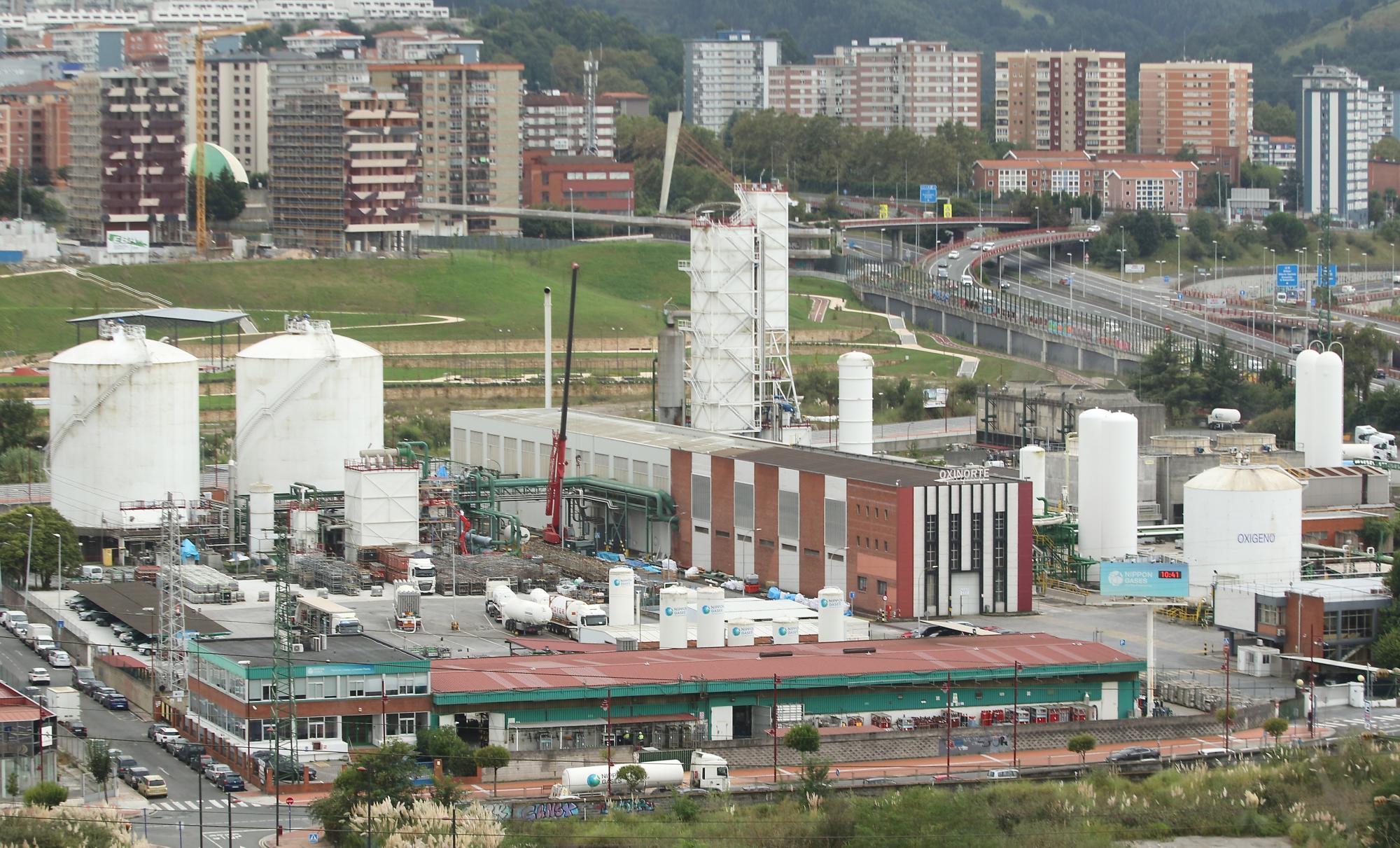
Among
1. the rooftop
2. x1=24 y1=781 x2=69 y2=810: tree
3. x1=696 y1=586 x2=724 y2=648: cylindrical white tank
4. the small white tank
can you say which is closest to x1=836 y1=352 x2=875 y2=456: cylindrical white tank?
the small white tank

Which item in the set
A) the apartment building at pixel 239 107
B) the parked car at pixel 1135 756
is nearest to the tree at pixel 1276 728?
the parked car at pixel 1135 756

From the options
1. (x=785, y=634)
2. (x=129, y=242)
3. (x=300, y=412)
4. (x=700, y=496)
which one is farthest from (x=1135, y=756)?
(x=129, y=242)

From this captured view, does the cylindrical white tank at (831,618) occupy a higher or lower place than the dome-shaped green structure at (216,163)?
lower

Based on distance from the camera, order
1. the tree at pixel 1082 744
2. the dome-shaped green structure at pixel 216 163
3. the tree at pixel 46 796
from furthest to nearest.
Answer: the dome-shaped green structure at pixel 216 163 → the tree at pixel 1082 744 → the tree at pixel 46 796

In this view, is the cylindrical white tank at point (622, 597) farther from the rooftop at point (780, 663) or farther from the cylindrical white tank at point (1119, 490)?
the cylindrical white tank at point (1119, 490)

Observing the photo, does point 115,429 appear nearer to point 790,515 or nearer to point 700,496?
point 700,496

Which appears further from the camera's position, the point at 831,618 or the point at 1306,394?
the point at 1306,394
